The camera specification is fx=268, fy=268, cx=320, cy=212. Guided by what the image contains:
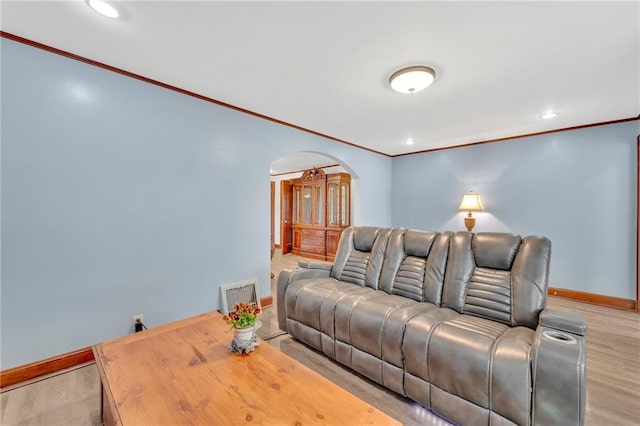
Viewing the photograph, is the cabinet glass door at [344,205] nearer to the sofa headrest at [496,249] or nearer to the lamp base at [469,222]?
→ the lamp base at [469,222]

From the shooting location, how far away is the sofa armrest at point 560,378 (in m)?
1.25

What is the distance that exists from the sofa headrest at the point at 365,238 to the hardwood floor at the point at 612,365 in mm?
1542

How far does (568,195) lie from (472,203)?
1221 mm

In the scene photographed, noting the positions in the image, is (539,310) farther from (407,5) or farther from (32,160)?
(32,160)

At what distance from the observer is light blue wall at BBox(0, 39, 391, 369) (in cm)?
196

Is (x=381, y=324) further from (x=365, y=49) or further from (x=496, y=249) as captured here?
(x=365, y=49)

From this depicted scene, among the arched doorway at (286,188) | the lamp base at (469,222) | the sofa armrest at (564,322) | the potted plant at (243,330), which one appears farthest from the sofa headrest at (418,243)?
the arched doorway at (286,188)

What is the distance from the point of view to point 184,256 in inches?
109

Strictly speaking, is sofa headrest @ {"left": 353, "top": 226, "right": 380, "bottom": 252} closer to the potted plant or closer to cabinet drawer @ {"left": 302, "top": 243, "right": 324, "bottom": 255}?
the potted plant

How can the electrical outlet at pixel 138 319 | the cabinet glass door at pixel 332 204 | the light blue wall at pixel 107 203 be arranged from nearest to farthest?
the light blue wall at pixel 107 203 < the electrical outlet at pixel 138 319 < the cabinet glass door at pixel 332 204

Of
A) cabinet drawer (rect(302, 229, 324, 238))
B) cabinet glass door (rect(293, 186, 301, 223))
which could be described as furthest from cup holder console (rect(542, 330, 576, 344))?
cabinet glass door (rect(293, 186, 301, 223))

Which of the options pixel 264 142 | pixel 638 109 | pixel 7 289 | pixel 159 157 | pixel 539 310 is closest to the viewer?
pixel 539 310

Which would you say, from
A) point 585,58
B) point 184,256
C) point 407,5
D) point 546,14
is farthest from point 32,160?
point 585,58

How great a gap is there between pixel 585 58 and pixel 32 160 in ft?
14.3
